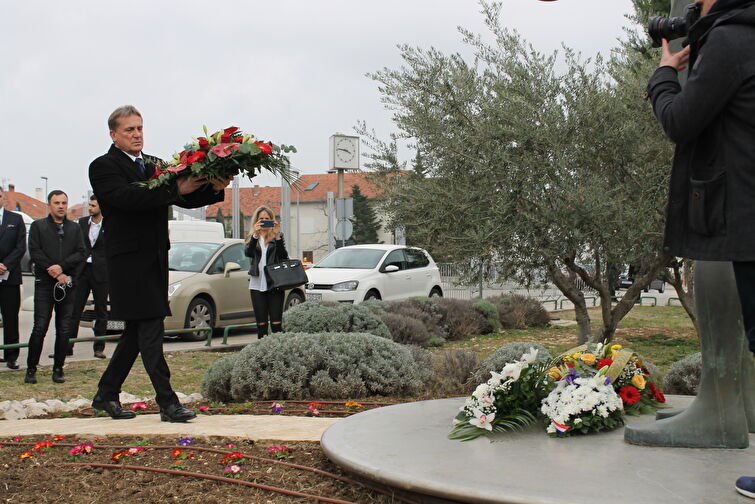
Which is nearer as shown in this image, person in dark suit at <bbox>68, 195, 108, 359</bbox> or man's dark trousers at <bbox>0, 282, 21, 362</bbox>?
man's dark trousers at <bbox>0, 282, 21, 362</bbox>

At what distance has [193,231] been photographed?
1981 centimetres

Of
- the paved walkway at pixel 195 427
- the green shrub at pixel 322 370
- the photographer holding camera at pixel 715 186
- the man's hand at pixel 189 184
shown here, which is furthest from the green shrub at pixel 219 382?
the photographer holding camera at pixel 715 186

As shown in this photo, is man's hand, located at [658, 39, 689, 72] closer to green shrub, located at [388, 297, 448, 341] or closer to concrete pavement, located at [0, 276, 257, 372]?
concrete pavement, located at [0, 276, 257, 372]

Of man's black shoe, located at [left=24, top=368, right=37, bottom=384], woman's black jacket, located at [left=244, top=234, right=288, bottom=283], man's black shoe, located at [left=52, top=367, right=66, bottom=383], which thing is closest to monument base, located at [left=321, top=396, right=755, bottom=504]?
man's black shoe, located at [left=52, top=367, right=66, bottom=383]

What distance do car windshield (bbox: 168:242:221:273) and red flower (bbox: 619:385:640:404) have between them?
389 inches

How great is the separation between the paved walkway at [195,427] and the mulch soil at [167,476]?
13 centimetres

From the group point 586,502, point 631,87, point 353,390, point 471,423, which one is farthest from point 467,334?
point 586,502

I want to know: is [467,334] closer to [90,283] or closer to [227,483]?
[90,283]

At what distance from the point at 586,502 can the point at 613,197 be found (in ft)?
19.4

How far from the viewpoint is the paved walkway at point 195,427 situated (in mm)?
4672

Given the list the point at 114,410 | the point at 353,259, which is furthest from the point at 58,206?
the point at 353,259

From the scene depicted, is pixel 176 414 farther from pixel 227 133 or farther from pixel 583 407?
pixel 583 407

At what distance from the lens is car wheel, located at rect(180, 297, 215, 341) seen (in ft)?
41.8

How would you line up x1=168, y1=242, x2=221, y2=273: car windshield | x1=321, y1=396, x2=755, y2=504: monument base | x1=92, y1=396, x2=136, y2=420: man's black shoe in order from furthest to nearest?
1. x1=168, y1=242, x2=221, y2=273: car windshield
2. x1=92, y1=396, x2=136, y2=420: man's black shoe
3. x1=321, y1=396, x2=755, y2=504: monument base
